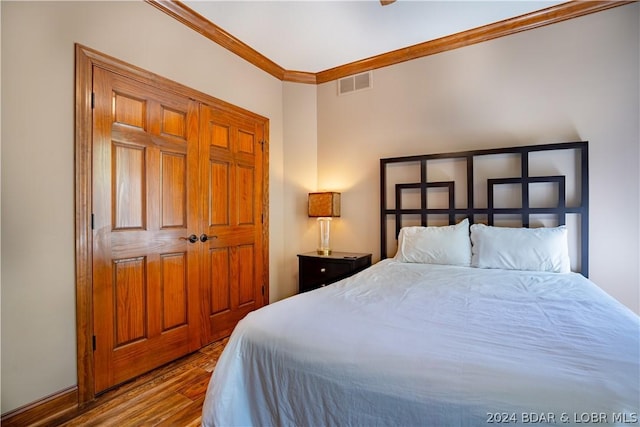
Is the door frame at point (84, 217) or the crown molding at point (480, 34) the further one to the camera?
the crown molding at point (480, 34)

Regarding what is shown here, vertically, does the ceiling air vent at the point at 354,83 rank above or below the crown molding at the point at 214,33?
below

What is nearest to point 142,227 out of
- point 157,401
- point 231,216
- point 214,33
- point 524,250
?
point 231,216

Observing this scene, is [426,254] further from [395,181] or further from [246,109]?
[246,109]

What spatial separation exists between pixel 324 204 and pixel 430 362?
2.53 metres

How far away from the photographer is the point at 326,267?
311 centimetres

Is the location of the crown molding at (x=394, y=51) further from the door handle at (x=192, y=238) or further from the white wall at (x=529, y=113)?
the door handle at (x=192, y=238)

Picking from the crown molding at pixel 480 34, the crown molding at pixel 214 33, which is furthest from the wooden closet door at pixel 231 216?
the crown molding at pixel 480 34

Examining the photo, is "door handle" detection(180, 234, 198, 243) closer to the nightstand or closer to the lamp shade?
the nightstand

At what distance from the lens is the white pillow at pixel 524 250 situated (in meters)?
2.21

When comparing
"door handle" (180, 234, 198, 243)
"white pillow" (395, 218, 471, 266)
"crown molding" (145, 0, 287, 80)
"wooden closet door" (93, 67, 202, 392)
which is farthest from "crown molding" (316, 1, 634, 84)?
"door handle" (180, 234, 198, 243)

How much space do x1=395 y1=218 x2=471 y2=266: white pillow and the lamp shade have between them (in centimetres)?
91

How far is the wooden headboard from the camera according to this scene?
2455mm

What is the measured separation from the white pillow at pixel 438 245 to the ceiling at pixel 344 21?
174 cm

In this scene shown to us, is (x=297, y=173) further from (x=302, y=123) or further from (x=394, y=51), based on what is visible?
(x=394, y=51)
